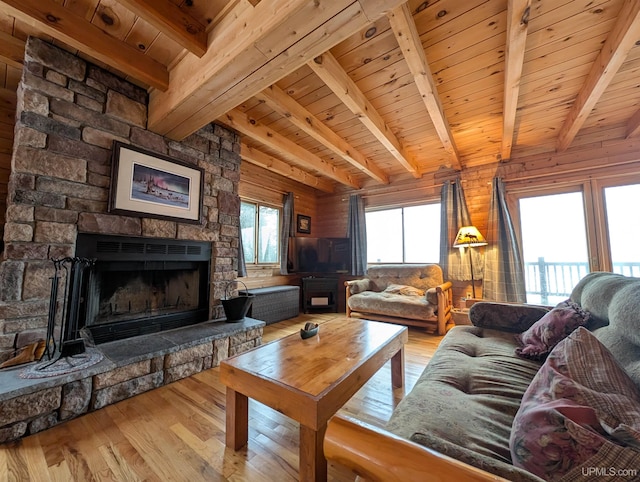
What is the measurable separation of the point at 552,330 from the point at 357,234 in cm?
340

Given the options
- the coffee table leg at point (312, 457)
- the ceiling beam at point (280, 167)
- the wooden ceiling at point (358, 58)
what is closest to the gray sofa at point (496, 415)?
the coffee table leg at point (312, 457)

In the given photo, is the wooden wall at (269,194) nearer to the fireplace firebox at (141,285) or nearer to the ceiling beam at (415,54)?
the fireplace firebox at (141,285)

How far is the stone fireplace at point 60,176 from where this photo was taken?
160cm

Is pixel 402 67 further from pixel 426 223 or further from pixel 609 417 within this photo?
pixel 426 223

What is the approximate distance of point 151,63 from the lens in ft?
6.04

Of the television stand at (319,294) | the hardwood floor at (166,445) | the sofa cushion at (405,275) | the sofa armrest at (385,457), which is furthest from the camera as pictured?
the television stand at (319,294)

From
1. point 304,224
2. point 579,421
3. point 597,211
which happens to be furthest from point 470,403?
point 304,224

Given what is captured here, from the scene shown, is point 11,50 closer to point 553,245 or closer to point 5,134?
point 5,134

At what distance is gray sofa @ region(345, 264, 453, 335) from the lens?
3.17 metres

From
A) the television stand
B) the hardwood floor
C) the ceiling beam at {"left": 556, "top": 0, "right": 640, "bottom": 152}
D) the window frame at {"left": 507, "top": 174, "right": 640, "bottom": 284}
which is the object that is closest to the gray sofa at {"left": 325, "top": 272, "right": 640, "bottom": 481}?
the hardwood floor

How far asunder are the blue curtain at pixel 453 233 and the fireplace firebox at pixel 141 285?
3.35 metres

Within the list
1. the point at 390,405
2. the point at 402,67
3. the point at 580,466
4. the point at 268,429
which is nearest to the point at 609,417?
the point at 580,466

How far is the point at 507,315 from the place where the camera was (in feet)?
6.14

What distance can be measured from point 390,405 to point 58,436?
6.25 feet
